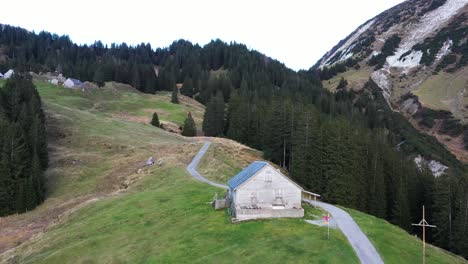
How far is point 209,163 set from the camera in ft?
249

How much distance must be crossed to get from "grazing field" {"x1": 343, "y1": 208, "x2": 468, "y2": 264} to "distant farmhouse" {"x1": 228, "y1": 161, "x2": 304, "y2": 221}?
702cm

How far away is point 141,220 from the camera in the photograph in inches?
1868

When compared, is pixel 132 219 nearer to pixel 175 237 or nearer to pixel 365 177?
pixel 175 237

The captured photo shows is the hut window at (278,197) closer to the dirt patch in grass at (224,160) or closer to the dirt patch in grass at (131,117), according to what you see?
the dirt patch in grass at (224,160)

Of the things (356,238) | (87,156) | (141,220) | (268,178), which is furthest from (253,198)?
(87,156)

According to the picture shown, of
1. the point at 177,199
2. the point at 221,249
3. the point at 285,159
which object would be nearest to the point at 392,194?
the point at 285,159

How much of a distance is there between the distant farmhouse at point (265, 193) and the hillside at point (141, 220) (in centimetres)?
222

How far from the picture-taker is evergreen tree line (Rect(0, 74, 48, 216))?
67500 millimetres

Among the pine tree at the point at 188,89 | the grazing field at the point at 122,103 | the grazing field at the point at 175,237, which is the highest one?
the pine tree at the point at 188,89

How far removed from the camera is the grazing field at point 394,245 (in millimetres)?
35125

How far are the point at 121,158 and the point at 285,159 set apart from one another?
1308 inches

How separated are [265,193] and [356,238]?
1046cm

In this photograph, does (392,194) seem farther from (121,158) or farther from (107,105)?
(107,105)

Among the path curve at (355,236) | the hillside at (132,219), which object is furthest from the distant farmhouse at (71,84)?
the path curve at (355,236)
